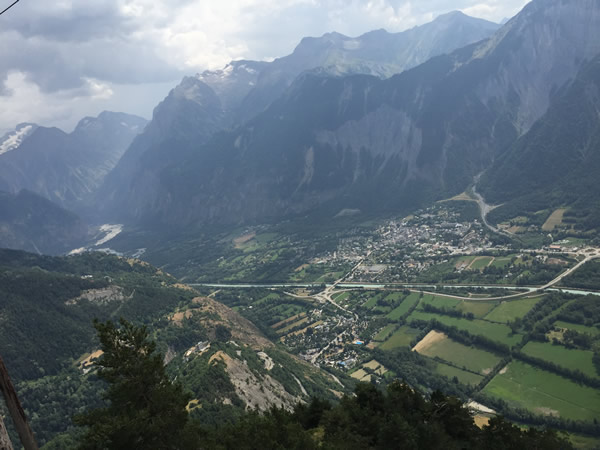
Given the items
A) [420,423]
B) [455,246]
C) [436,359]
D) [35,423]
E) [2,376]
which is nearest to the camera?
[2,376]

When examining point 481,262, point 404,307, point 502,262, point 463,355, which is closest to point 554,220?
point 502,262

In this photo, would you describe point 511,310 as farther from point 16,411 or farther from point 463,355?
point 16,411

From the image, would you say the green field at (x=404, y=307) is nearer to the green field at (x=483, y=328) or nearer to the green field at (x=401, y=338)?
the green field at (x=483, y=328)

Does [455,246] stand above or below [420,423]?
below

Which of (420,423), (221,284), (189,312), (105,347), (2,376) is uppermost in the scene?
(2,376)

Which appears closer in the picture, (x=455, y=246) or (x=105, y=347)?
(x=105, y=347)

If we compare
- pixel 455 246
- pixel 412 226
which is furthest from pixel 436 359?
pixel 412 226

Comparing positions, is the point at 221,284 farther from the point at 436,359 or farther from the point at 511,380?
the point at 511,380
